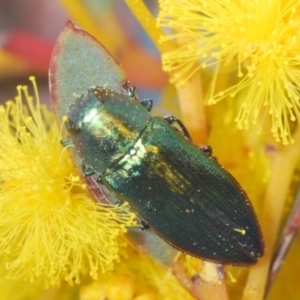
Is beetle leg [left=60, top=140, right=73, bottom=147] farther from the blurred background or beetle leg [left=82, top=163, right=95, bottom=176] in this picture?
the blurred background

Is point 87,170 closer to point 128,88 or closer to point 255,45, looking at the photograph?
point 128,88

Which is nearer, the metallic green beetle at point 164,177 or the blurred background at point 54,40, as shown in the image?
the metallic green beetle at point 164,177

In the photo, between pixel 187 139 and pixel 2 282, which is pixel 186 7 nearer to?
pixel 187 139

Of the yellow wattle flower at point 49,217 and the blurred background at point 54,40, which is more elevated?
the blurred background at point 54,40

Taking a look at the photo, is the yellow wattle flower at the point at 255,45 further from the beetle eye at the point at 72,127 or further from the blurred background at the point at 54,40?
the blurred background at the point at 54,40

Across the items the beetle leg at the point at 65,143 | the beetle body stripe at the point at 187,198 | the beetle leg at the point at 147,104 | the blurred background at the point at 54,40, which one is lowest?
the beetle body stripe at the point at 187,198

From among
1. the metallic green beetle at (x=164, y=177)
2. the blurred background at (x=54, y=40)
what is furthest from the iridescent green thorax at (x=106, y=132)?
the blurred background at (x=54, y=40)

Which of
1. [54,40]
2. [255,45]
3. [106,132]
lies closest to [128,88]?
[106,132]
